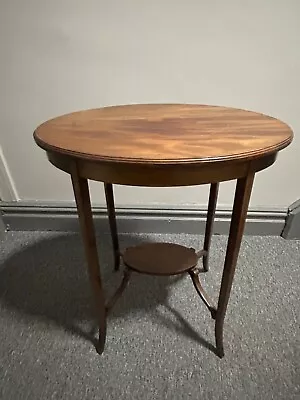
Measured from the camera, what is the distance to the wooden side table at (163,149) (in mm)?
574

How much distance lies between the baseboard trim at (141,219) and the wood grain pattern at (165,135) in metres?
0.64

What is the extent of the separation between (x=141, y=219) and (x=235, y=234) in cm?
76

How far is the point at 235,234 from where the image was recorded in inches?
28.6

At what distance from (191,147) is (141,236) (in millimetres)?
918

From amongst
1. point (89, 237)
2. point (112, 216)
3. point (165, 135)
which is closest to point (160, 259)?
point (112, 216)

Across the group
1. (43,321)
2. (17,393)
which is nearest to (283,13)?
(43,321)

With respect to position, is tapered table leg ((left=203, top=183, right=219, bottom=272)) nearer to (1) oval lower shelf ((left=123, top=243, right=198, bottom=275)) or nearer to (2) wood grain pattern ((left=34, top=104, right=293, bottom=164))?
(1) oval lower shelf ((left=123, top=243, right=198, bottom=275))

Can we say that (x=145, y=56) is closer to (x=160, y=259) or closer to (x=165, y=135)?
(x=165, y=135)

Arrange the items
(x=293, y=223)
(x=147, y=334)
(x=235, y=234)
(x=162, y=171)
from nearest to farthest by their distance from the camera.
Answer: (x=162, y=171) → (x=235, y=234) → (x=147, y=334) → (x=293, y=223)

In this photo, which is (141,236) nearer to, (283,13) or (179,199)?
(179,199)

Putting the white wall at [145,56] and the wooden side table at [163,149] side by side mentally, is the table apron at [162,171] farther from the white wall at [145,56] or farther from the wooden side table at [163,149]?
the white wall at [145,56]

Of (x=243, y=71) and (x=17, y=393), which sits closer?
(x=17, y=393)

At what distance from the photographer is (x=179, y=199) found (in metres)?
1.41

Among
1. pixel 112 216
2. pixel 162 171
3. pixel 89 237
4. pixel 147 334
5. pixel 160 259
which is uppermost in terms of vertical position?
pixel 162 171
